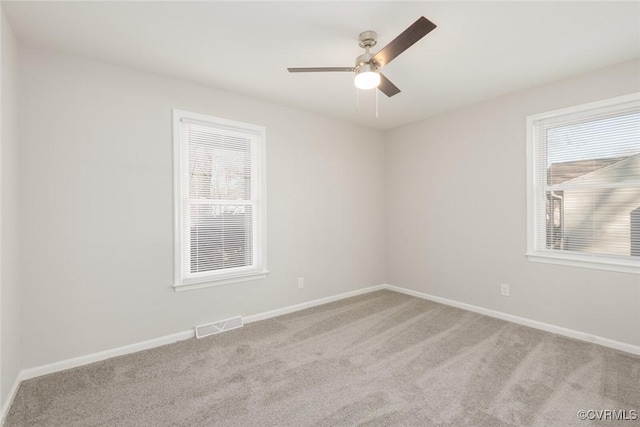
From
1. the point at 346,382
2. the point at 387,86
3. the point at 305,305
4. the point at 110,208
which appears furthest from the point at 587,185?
the point at 110,208

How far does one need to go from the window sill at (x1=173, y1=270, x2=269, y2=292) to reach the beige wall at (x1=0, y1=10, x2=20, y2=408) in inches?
43.7

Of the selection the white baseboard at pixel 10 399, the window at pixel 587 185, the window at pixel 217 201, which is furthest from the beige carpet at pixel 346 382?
the window at pixel 587 185

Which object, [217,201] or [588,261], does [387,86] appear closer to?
[217,201]

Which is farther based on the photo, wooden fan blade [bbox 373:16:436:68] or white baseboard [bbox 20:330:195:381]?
white baseboard [bbox 20:330:195:381]

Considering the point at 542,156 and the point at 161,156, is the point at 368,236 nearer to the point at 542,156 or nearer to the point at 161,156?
the point at 542,156

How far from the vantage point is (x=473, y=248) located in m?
3.66

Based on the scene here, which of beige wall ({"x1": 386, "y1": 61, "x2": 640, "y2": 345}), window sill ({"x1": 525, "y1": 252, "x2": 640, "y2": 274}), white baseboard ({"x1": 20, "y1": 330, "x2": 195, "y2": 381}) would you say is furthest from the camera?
beige wall ({"x1": 386, "y1": 61, "x2": 640, "y2": 345})

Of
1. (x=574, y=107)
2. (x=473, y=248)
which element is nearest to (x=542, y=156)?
(x=574, y=107)

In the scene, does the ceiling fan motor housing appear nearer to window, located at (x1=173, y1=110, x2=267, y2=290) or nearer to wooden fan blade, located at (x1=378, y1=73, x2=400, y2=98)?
wooden fan blade, located at (x1=378, y1=73, x2=400, y2=98)

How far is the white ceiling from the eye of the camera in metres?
1.94

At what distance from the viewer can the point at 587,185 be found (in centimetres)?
284

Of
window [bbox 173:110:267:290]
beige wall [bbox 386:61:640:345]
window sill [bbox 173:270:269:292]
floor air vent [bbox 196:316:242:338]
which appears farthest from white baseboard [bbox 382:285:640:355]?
floor air vent [bbox 196:316:242:338]

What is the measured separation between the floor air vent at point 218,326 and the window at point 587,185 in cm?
324

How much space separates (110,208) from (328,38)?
2.31 m
